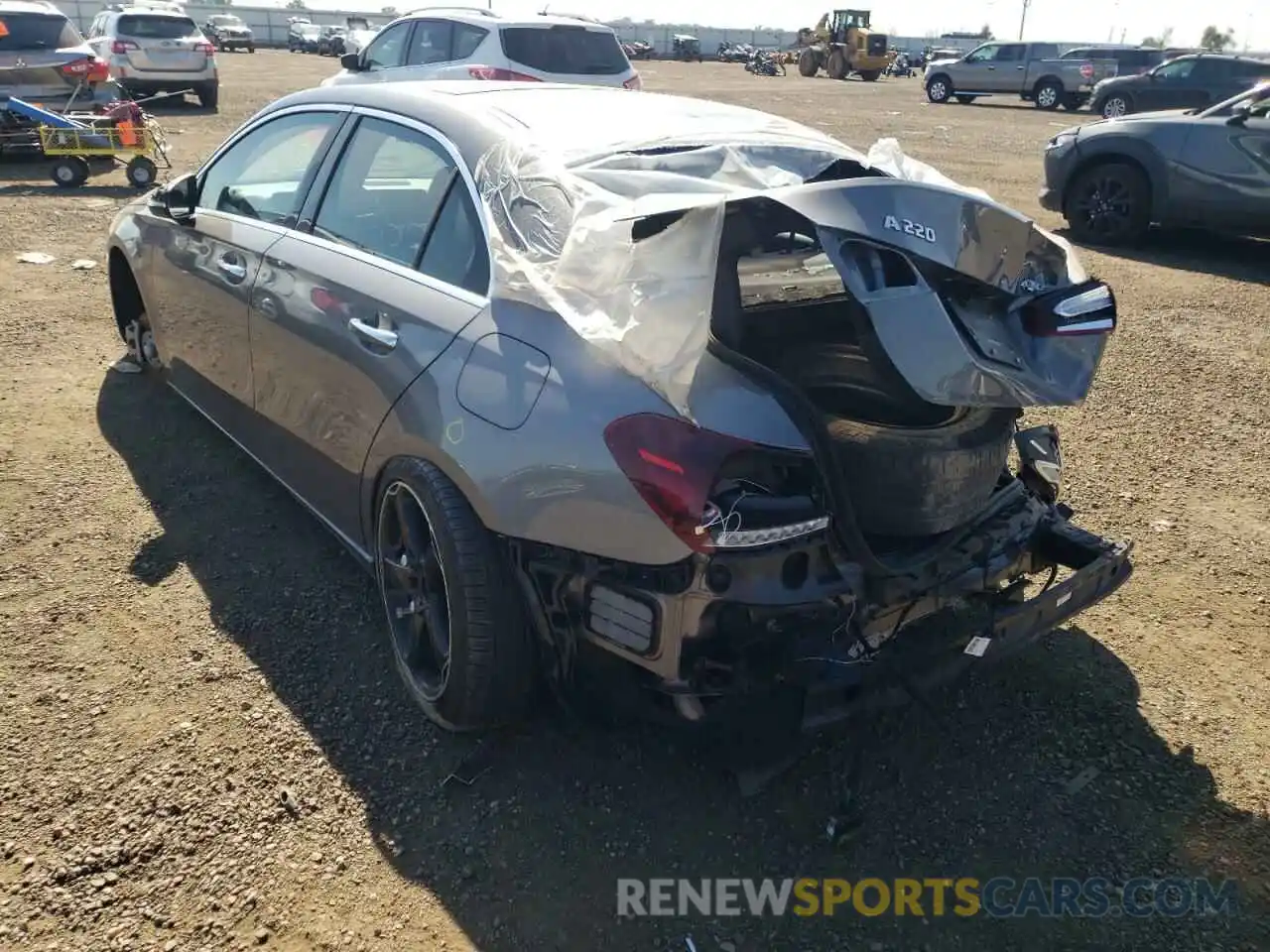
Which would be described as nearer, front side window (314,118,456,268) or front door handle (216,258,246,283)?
front side window (314,118,456,268)

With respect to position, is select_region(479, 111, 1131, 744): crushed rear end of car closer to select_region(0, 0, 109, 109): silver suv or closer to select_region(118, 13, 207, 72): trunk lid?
select_region(0, 0, 109, 109): silver suv

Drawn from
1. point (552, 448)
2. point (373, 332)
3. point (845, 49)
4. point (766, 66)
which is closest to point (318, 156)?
point (373, 332)

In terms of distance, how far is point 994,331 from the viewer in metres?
2.28

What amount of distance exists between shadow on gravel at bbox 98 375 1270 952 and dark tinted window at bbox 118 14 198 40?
16915mm

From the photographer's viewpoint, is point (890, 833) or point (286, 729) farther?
point (286, 729)

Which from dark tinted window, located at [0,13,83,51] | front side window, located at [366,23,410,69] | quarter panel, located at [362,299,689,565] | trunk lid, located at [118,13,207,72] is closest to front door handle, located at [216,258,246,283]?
quarter panel, located at [362,299,689,565]

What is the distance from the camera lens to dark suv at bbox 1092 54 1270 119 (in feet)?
55.4

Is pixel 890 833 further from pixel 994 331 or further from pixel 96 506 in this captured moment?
pixel 96 506

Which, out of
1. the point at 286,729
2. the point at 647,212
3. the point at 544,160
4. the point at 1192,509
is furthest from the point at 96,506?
the point at 1192,509

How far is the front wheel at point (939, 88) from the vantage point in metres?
29.2

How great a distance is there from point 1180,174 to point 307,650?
337 inches

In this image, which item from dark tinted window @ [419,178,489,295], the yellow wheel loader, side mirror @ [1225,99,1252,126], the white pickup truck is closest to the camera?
dark tinted window @ [419,178,489,295]

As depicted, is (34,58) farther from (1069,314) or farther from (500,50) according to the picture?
(1069,314)

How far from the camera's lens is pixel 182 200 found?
14.1 ft
